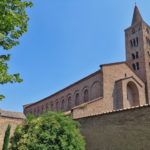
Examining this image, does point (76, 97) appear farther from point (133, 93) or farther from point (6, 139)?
point (6, 139)

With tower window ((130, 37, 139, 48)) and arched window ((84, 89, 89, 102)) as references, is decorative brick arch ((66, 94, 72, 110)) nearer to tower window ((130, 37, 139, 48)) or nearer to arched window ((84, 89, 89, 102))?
arched window ((84, 89, 89, 102))

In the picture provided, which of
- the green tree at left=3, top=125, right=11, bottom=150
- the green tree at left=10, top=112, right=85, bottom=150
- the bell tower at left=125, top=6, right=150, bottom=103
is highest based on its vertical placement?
the bell tower at left=125, top=6, right=150, bottom=103

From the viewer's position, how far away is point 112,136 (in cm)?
1046

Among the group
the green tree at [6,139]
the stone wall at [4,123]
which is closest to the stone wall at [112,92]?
the green tree at [6,139]

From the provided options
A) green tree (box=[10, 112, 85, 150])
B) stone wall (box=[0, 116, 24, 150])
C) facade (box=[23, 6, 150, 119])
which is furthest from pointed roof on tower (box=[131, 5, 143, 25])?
green tree (box=[10, 112, 85, 150])

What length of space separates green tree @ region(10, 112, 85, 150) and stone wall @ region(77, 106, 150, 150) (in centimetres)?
195

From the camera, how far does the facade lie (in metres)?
19.5

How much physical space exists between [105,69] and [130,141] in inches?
491

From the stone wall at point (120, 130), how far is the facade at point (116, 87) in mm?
5320

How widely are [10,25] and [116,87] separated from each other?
55.4 feet

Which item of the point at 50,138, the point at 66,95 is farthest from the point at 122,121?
the point at 66,95

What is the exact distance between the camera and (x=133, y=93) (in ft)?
81.5

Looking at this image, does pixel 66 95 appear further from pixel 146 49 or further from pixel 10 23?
pixel 10 23

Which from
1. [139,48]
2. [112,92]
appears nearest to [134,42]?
[139,48]
